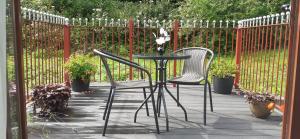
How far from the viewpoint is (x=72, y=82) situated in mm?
5148

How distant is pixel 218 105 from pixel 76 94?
6.66ft

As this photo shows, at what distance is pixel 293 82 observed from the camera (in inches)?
64.4

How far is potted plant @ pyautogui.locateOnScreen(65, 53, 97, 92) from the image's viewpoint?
4.96 metres

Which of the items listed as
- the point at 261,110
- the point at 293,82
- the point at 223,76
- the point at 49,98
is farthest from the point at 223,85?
the point at 293,82

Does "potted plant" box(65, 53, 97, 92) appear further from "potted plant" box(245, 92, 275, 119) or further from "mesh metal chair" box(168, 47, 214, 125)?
"potted plant" box(245, 92, 275, 119)

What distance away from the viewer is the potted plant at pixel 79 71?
16.3ft

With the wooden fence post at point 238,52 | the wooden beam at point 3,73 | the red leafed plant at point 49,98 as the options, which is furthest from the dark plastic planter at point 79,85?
the wooden beam at point 3,73

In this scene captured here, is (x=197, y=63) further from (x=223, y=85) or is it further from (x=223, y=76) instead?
(x=223, y=85)

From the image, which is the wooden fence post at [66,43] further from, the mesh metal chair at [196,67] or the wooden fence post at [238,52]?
the wooden fence post at [238,52]

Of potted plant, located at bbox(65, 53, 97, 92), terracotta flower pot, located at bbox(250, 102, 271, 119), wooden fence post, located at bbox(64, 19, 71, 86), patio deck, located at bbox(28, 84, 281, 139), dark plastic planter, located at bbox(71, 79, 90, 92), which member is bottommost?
patio deck, located at bbox(28, 84, 281, 139)

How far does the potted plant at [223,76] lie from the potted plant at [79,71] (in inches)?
72.3

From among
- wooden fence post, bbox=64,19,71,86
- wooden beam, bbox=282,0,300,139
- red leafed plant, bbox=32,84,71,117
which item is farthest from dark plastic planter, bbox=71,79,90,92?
wooden beam, bbox=282,0,300,139

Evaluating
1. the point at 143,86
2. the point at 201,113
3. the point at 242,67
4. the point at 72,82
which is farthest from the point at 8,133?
the point at 242,67

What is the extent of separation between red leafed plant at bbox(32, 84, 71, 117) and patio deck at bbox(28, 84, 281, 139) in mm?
163
